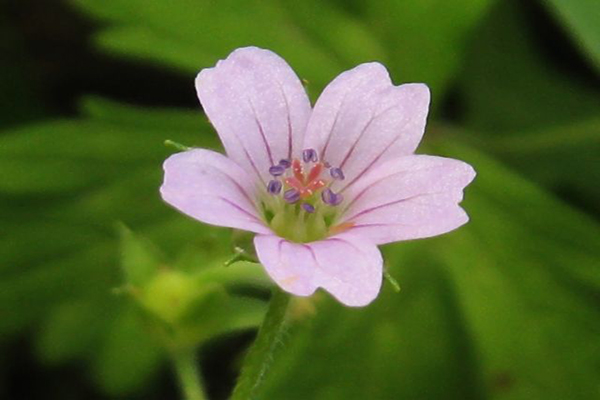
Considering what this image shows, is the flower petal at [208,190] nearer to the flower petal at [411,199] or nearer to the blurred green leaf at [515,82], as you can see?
the flower petal at [411,199]

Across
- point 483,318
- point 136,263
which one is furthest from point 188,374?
point 483,318

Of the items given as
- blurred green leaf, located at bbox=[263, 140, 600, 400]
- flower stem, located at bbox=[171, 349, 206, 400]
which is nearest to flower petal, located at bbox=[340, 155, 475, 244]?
flower stem, located at bbox=[171, 349, 206, 400]

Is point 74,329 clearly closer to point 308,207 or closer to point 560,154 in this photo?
point 308,207

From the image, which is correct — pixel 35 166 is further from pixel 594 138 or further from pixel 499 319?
pixel 594 138

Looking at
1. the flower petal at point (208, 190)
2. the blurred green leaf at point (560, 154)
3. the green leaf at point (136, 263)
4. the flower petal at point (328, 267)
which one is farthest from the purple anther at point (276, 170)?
the blurred green leaf at point (560, 154)

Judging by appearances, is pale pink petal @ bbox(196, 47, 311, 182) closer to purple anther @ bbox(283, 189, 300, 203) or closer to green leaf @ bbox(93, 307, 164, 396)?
purple anther @ bbox(283, 189, 300, 203)

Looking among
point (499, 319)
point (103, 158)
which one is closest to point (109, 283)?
point (103, 158)

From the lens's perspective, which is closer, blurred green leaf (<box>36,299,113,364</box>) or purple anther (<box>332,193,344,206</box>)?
purple anther (<box>332,193,344,206</box>)
